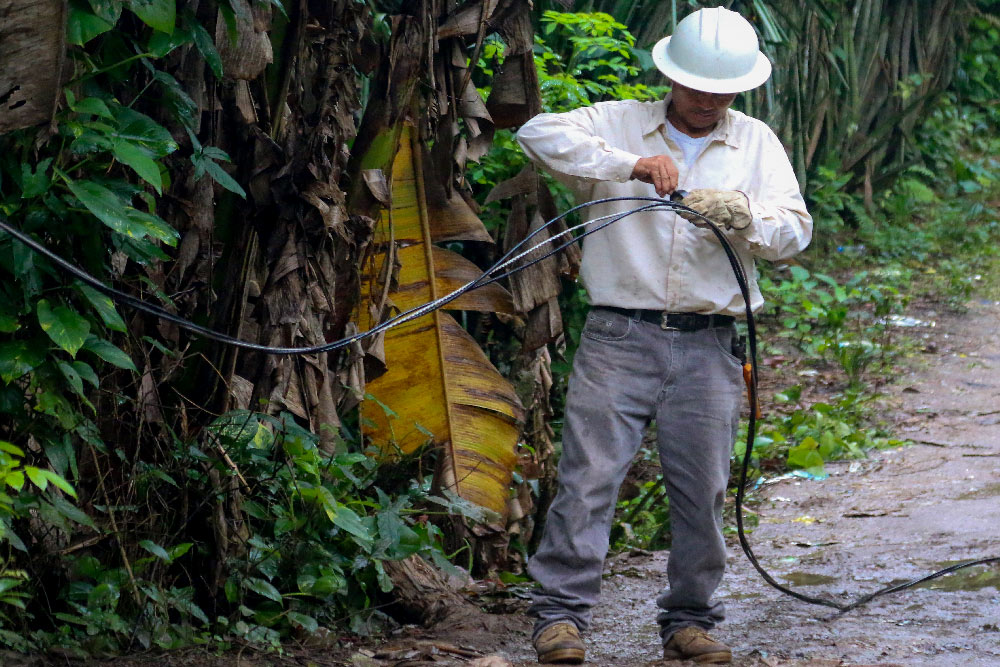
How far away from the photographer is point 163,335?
3.61 m

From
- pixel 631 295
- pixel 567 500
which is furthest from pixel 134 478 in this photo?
pixel 631 295

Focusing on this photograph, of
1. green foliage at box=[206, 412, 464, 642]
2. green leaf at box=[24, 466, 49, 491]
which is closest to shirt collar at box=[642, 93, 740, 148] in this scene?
green foliage at box=[206, 412, 464, 642]

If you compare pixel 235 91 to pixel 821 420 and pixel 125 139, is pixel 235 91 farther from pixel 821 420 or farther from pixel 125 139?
pixel 821 420

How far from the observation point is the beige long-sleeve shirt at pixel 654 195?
3.78 m

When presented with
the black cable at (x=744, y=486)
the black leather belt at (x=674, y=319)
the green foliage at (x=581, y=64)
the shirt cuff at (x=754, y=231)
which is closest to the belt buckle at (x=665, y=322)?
the black leather belt at (x=674, y=319)

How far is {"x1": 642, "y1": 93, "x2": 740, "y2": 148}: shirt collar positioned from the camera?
390 cm

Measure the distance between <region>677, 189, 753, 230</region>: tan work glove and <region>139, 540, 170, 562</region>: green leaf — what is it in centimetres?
189

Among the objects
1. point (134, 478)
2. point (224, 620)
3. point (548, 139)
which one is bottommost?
point (224, 620)

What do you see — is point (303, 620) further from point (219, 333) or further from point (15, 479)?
point (15, 479)

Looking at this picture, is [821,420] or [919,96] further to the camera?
[919,96]

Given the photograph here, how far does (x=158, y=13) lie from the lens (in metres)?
2.84

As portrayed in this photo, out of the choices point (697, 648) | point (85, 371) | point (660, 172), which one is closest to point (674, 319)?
point (660, 172)

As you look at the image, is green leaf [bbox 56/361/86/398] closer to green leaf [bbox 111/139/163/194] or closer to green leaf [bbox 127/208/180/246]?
green leaf [bbox 127/208/180/246]

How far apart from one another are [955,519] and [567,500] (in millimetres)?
2659
